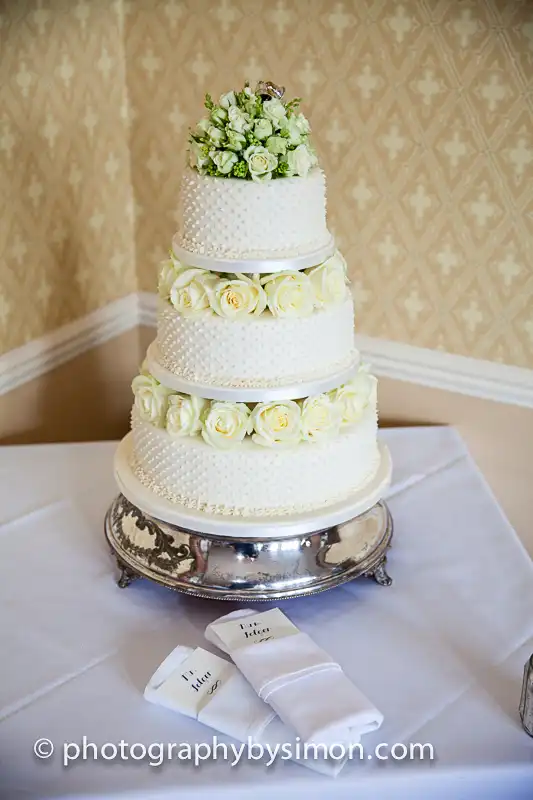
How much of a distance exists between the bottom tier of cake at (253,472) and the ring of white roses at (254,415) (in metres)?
0.02

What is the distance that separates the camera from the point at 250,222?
53.8 inches

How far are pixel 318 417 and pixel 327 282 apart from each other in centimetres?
21

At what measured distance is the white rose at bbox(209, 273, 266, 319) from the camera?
1.37 m

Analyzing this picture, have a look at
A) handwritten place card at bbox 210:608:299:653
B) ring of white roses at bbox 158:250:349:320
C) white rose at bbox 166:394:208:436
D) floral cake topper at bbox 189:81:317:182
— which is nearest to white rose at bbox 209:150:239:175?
floral cake topper at bbox 189:81:317:182

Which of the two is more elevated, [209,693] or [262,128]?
[262,128]

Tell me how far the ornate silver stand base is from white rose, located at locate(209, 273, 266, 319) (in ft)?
1.21

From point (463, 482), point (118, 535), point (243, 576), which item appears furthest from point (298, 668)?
point (463, 482)

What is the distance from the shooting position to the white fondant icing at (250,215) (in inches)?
53.4

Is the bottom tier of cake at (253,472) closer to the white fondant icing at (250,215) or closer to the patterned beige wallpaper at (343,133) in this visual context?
the white fondant icing at (250,215)

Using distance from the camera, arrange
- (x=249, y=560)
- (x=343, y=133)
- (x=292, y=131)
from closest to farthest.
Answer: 1. (x=292, y=131)
2. (x=249, y=560)
3. (x=343, y=133)

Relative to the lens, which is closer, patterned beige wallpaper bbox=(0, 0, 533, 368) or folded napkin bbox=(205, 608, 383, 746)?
folded napkin bbox=(205, 608, 383, 746)

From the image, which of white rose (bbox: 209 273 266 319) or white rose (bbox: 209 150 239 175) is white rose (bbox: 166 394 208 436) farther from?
white rose (bbox: 209 150 239 175)

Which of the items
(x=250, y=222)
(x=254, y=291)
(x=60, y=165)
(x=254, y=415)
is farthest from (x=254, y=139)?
(x=60, y=165)

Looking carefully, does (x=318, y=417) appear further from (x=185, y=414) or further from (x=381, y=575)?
(x=381, y=575)
